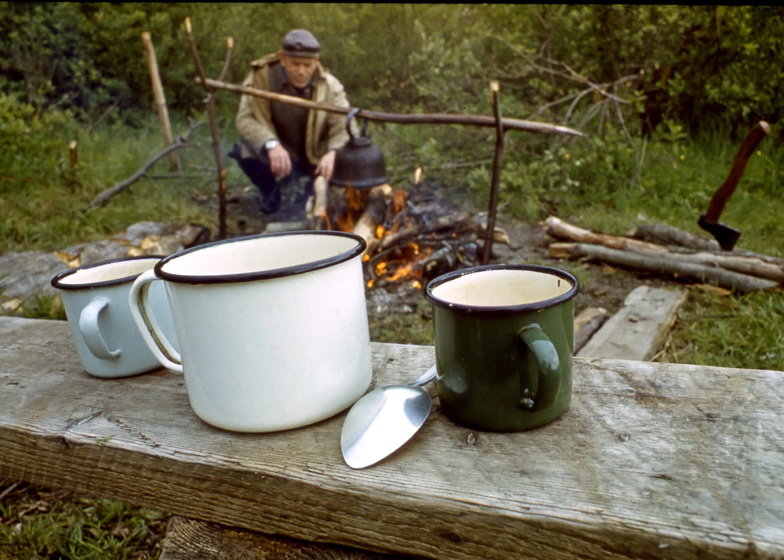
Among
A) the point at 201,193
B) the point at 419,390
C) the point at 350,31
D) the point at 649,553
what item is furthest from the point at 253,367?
the point at 350,31

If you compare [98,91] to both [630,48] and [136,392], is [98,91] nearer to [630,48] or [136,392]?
[630,48]

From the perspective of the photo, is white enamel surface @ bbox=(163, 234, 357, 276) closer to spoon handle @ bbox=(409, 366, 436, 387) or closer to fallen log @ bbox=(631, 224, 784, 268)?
spoon handle @ bbox=(409, 366, 436, 387)

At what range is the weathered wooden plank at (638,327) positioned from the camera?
2.37m

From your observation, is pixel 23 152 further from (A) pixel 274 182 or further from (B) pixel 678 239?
(B) pixel 678 239

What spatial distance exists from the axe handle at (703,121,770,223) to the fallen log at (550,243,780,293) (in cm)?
28

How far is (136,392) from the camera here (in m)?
1.16

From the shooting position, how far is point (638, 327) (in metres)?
2.57

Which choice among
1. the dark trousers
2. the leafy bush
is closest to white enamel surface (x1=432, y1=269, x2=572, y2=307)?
the dark trousers

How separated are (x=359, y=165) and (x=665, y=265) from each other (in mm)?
1744

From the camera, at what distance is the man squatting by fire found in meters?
4.68

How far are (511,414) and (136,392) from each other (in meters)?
0.71

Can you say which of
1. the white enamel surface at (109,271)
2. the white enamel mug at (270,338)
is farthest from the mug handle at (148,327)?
Result: the white enamel surface at (109,271)

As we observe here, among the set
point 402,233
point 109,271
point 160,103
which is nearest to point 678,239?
point 402,233

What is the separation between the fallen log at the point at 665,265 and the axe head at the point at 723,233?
0.22 meters
